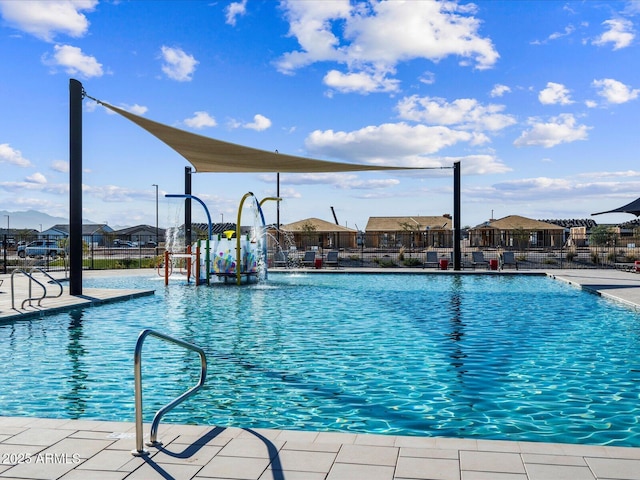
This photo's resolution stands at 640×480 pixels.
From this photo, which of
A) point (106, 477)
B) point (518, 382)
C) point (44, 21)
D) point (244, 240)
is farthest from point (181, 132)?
point (106, 477)

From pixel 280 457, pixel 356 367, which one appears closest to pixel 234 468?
pixel 280 457

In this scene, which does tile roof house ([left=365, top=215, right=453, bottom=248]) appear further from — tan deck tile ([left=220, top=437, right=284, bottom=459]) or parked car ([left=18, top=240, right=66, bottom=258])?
tan deck tile ([left=220, top=437, right=284, bottom=459])

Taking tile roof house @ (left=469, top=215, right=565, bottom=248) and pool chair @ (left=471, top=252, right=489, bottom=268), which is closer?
pool chair @ (left=471, top=252, right=489, bottom=268)

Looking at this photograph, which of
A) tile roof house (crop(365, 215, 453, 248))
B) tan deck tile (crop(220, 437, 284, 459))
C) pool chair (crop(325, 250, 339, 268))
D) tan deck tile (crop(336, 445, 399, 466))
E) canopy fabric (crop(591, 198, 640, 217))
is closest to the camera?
tan deck tile (crop(336, 445, 399, 466))

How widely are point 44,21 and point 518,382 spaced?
9604 millimetres

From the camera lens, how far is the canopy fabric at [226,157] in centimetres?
1197

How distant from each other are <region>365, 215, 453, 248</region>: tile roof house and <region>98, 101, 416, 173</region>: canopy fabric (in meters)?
33.4

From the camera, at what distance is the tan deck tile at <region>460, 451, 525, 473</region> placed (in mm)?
3137

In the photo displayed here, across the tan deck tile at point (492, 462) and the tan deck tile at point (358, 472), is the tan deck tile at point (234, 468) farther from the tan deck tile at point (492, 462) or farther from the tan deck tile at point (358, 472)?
the tan deck tile at point (492, 462)

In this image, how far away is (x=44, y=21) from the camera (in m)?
9.98

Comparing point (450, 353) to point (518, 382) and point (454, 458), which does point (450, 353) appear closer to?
point (518, 382)

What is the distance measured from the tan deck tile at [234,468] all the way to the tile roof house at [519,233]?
38689 mm

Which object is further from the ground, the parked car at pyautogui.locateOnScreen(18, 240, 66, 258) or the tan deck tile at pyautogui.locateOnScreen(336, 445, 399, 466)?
the parked car at pyautogui.locateOnScreen(18, 240, 66, 258)

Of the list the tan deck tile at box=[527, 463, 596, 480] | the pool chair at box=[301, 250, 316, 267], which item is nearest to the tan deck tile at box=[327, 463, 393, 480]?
the tan deck tile at box=[527, 463, 596, 480]
